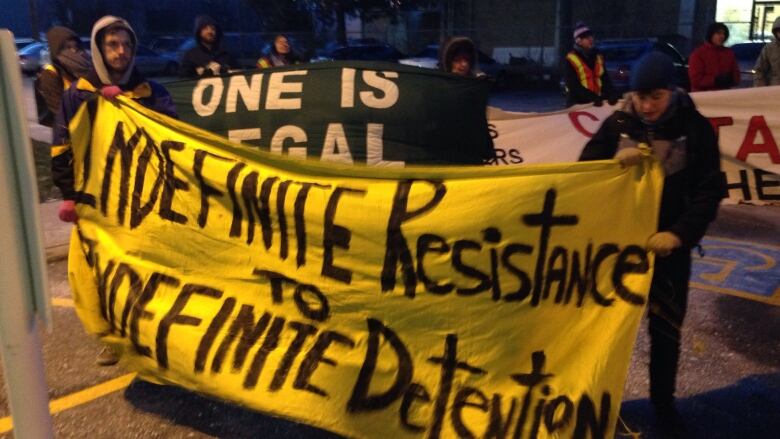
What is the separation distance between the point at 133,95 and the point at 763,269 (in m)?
4.46

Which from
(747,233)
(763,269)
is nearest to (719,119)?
(747,233)

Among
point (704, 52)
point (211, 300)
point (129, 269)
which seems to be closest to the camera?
point (211, 300)

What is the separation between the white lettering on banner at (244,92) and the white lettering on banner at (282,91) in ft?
0.21

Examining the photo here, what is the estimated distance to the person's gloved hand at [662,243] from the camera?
2.79 metres

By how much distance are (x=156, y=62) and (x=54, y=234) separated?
2290 centimetres

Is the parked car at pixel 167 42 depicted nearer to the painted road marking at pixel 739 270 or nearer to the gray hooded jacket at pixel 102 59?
the painted road marking at pixel 739 270

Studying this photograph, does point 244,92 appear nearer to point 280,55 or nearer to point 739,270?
point 280,55

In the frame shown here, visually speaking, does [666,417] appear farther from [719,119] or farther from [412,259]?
[719,119]

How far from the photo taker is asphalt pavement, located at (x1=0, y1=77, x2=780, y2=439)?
342cm

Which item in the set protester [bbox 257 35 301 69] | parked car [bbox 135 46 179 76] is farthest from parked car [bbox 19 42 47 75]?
protester [bbox 257 35 301 69]

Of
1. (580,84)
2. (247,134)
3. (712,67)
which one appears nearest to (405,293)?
(247,134)

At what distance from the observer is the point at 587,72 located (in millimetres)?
7598

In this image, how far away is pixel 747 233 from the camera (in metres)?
6.54

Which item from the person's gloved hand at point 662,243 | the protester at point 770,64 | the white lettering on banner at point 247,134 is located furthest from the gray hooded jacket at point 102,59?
the protester at point 770,64
